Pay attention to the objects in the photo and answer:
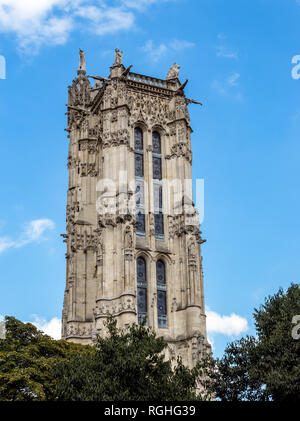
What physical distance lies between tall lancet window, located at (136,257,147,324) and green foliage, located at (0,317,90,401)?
1275 cm

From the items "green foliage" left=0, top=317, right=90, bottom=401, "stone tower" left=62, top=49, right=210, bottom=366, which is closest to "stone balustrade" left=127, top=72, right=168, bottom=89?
"stone tower" left=62, top=49, right=210, bottom=366

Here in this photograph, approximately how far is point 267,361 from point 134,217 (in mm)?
19888

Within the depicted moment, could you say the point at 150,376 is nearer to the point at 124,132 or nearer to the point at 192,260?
the point at 192,260

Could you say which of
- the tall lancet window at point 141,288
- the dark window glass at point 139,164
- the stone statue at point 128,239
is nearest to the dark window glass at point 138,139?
Answer: the dark window glass at point 139,164

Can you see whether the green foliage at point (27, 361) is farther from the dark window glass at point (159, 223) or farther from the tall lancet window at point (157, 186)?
the tall lancet window at point (157, 186)

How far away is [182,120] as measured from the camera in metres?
52.7

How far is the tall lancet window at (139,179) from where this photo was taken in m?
49.4

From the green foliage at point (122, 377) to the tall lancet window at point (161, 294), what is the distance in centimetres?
1941

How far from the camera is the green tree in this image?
1088 inches

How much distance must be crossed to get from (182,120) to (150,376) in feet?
94.8

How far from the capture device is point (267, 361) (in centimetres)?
2906

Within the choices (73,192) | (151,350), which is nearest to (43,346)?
(151,350)
